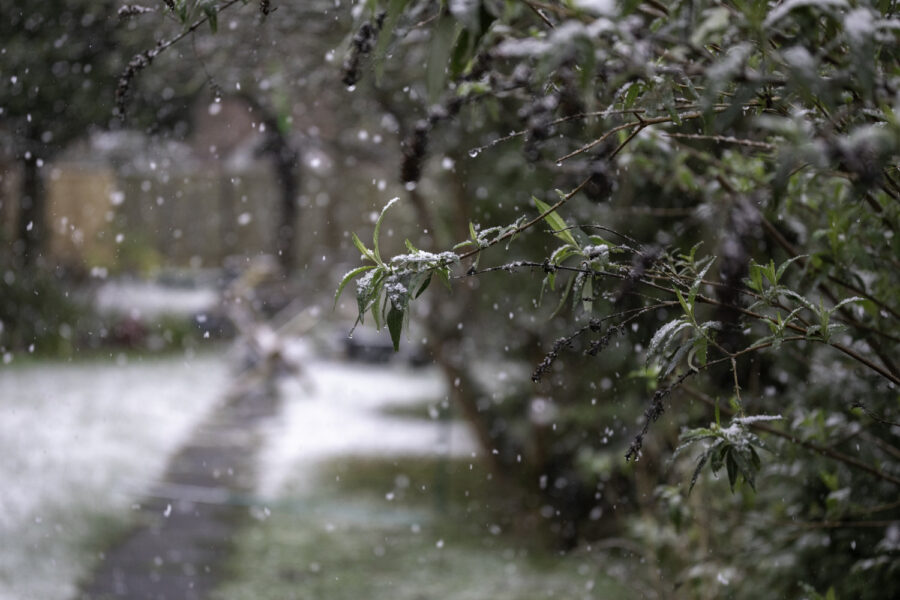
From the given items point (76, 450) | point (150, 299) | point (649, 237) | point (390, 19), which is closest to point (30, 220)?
point (150, 299)

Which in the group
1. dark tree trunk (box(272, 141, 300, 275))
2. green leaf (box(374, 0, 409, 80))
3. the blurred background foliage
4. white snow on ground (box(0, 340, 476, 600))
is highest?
green leaf (box(374, 0, 409, 80))

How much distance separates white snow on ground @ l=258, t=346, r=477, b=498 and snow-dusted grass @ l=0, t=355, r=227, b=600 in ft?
2.41

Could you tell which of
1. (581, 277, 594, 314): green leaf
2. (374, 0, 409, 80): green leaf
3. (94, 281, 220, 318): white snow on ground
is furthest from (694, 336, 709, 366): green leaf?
(94, 281, 220, 318): white snow on ground

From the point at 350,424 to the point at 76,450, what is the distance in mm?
2116

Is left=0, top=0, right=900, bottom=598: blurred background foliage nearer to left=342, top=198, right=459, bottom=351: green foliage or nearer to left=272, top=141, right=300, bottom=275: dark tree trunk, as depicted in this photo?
left=342, top=198, right=459, bottom=351: green foliage

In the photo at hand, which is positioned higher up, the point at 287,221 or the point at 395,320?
the point at 395,320

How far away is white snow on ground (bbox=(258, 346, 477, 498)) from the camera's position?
18.9 ft

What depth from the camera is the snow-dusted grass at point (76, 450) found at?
12.5ft

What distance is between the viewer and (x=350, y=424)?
6.88m

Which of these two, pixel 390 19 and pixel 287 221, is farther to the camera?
pixel 287 221

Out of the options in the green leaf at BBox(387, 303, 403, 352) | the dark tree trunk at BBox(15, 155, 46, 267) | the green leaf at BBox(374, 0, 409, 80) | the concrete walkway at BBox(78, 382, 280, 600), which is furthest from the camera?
the dark tree trunk at BBox(15, 155, 46, 267)

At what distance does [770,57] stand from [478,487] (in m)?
4.30

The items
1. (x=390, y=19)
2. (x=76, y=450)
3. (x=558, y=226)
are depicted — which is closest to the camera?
(x=390, y=19)

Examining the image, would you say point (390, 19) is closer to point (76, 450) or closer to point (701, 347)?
point (701, 347)
